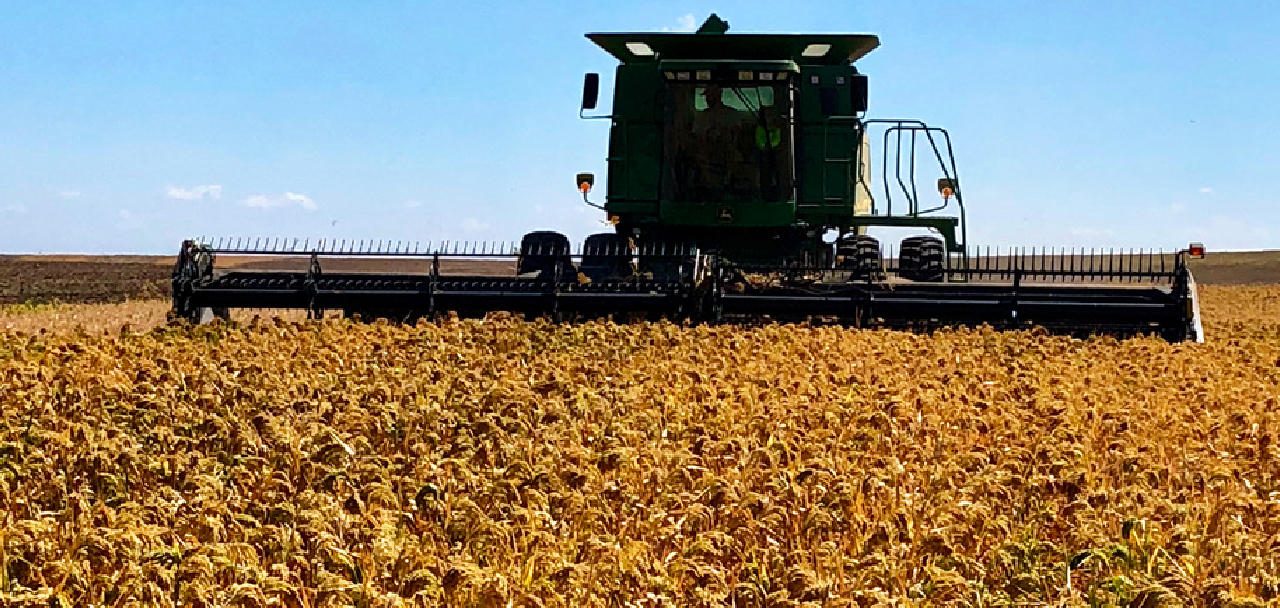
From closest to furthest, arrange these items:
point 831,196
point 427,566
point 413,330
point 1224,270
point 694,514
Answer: point 427,566
point 694,514
point 413,330
point 831,196
point 1224,270

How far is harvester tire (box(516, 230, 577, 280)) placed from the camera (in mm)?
13938

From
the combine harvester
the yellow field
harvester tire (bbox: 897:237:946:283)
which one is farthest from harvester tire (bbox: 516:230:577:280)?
the yellow field

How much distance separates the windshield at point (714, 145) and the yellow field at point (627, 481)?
17.0 ft

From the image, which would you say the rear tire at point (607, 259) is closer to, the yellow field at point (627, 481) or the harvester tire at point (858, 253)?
the harvester tire at point (858, 253)

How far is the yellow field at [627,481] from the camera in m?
4.04

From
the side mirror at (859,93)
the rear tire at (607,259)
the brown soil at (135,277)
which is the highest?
the side mirror at (859,93)

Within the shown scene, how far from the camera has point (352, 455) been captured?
5.89 metres

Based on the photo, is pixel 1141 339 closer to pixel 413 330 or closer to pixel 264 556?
pixel 413 330

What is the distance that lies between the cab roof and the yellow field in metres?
6.00

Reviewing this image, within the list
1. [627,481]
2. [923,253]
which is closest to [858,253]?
[923,253]

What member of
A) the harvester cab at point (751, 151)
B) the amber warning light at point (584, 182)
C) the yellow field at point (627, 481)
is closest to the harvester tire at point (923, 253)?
the harvester cab at point (751, 151)

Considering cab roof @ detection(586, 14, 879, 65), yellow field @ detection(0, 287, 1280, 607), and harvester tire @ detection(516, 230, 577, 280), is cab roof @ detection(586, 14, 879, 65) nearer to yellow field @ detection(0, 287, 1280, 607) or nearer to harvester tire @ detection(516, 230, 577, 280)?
harvester tire @ detection(516, 230, 577, 280)

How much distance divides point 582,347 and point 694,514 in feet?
20.2

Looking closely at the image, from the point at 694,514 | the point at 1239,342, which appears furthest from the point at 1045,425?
the point at 1239,342
